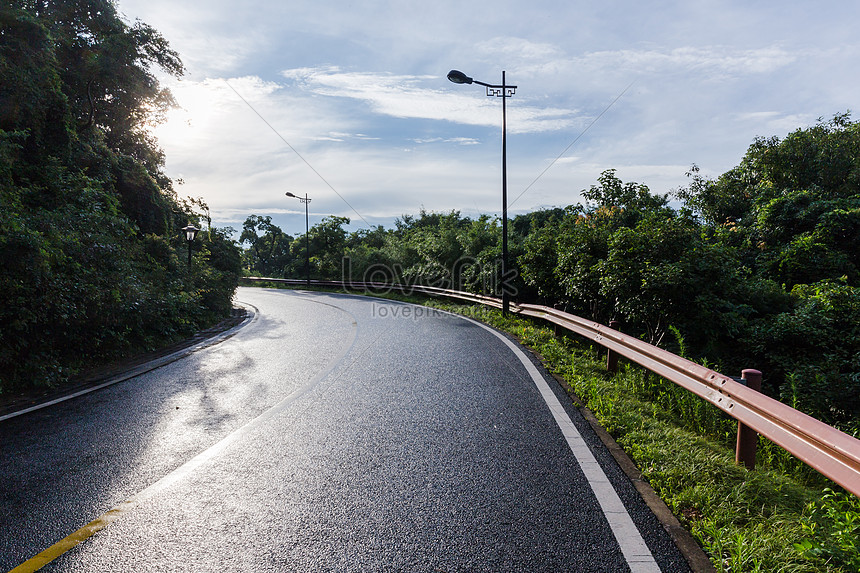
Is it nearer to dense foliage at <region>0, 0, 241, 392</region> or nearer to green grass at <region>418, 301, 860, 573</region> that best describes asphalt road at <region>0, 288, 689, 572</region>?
green grass at <region>418, 301, 860, 573</region>

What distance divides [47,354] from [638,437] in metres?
8.27

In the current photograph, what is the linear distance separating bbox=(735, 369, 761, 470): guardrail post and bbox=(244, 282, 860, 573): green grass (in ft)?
0.31

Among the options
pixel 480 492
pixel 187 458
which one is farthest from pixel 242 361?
pixel 480 492

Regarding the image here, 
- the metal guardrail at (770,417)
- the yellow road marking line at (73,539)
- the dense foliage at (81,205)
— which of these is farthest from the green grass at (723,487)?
the dense foliage at (81,205)

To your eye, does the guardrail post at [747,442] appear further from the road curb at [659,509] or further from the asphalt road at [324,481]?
the asphalt road at [324,481]

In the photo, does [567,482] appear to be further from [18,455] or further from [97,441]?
[18,455]

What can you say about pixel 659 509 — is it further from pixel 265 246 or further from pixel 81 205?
pixel 265 246

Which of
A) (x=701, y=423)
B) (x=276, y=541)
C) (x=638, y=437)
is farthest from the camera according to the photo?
(x=701, y=423)

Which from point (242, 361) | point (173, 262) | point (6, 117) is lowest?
point (242, 361)

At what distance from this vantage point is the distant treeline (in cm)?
970

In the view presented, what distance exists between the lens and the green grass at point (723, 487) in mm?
2516

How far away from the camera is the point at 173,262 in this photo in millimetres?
15742

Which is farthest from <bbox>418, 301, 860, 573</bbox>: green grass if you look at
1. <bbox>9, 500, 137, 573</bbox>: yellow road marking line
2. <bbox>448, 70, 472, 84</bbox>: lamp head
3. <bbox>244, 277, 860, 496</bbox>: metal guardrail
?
<bbox>448, 70, 472, 84</bbox>: lamp head

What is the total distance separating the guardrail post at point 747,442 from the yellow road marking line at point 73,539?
4.45 meters
